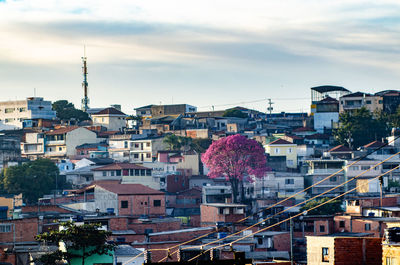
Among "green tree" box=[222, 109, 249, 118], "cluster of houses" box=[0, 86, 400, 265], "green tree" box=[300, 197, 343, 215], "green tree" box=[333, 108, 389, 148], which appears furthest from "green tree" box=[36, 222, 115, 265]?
"green tree" box=[222, 109, 249, 118]

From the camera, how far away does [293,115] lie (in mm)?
150375

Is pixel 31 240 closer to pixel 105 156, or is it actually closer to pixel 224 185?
pixel 224 185

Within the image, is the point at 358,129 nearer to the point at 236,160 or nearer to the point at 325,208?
the point at 236,160

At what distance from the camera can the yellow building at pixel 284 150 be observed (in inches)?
4454

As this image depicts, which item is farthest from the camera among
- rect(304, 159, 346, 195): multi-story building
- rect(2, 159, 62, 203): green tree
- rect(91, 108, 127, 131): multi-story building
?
rect(91, 108, 127, 131): multi-story building

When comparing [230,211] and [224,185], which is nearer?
[230,211]

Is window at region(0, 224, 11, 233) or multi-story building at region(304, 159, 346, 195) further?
multi-story building at region(304, 159, 346, 195)

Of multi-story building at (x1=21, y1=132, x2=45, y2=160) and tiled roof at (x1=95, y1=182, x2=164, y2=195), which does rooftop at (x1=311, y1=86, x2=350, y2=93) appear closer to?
multi-story building at (x1=21, y1=132, x2=45, y2=160)

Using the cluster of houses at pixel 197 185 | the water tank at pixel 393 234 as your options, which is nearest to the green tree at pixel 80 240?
the cluster of houses at pixel 197 185

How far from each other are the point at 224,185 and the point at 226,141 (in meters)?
5.33

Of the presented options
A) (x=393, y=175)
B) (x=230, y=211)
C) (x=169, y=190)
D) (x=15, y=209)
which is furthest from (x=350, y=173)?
(x=15, y=209)

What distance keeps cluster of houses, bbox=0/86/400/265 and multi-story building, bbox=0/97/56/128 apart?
0.60 ft

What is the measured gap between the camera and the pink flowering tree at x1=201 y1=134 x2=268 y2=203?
101 m

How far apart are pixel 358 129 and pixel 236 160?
26.1m
